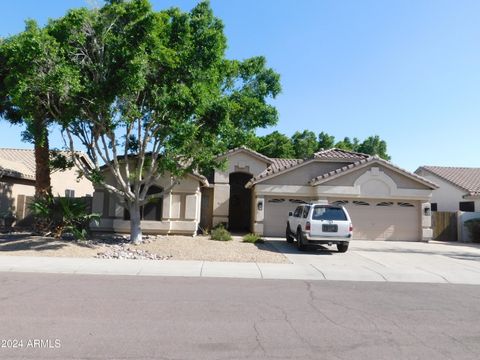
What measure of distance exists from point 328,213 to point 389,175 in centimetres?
804

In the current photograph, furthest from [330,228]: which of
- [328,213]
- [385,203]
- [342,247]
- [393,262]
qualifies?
[385,203]

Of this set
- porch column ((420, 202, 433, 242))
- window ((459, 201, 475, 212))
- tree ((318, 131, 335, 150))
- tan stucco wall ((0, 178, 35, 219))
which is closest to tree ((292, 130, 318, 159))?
tree ((318, 131, 335, 150))

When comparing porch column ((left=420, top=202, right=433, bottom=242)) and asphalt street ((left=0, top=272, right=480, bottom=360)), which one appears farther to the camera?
porch column ((left=420, top=202, right=433, bottom=242))

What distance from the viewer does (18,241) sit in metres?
16.1

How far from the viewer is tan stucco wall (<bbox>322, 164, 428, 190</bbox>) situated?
2280 cm

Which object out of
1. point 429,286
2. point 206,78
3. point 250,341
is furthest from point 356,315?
point 206,78

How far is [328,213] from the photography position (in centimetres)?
1655

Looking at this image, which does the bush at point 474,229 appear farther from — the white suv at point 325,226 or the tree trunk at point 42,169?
the tree trunk at point 42,169

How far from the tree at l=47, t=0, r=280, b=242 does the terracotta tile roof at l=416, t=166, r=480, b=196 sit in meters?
19.1

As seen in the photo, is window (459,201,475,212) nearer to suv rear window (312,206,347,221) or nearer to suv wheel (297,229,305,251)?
suv rear window (312,206,347,221)

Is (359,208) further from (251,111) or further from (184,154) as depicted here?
(184,154)

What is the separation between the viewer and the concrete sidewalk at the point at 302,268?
11602 mm

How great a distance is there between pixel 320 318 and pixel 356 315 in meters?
0.76

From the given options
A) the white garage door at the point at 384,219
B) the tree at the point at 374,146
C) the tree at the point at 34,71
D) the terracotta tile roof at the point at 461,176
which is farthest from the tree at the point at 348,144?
the tree at the point at 34,71
